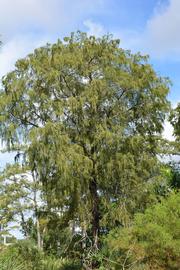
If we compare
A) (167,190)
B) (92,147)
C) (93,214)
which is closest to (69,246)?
(93,214)

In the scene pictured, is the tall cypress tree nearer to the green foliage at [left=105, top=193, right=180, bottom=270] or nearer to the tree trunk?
the tree trunk

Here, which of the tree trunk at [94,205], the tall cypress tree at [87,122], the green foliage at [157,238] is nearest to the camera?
the green foliage at [157,238]

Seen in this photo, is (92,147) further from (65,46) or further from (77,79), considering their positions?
(65,46)

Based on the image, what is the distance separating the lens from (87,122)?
1800 centimetres

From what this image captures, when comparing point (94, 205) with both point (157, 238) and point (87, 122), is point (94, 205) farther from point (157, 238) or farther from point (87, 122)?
point (157, 238)

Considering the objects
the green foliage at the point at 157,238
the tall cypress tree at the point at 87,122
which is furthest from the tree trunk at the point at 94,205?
the green foliage at the point at 157,238

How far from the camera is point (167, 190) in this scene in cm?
1578

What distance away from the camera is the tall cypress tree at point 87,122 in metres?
17.7

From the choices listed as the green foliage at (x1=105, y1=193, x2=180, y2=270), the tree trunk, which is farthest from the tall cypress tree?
the green foliage at (x1=105, y1=193, x2=180, y2=270)

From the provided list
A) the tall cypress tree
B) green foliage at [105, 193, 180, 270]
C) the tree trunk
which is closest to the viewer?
green foliage at [105, 193, 180, 270]

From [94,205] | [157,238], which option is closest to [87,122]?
[94,205]

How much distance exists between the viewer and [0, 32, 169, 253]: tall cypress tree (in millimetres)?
17703

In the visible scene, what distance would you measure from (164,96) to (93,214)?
214 inches

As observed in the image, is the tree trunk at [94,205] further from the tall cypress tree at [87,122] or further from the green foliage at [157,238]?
the green foliage at [157,238]
